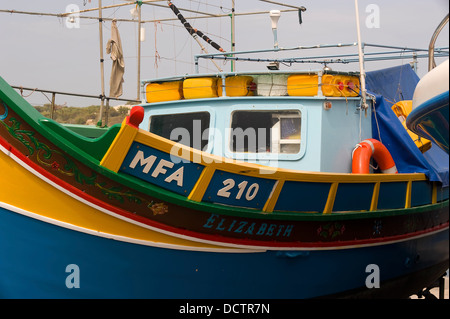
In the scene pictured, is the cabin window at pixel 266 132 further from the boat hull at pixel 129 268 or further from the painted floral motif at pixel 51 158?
the painted floral motif at pixel 51 158

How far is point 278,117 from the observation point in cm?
761

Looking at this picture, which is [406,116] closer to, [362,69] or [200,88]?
[362,69]

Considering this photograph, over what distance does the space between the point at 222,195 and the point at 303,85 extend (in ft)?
7.23

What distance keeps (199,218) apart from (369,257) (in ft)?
9.40

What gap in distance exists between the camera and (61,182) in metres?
5.43

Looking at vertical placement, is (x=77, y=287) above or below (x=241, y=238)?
below

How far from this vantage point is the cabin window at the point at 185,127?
26.2 feet

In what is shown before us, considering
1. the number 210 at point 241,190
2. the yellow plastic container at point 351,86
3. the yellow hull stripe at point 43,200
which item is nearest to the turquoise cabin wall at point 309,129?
the yellow plastic container at point 351,86

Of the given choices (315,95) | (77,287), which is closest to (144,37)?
(315,95)

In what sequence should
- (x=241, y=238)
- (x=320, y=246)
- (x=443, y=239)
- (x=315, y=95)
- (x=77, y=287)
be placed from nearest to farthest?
(x=77, y=287)
(x=241, y=238)
(x=320, y=246)
(x=315, y=95)
(x=443, y=239)

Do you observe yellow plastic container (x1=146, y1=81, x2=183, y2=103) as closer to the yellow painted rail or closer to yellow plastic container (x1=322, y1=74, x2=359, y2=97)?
yellow plastic container (x1=322, y1=74, x2=359, y2=97)

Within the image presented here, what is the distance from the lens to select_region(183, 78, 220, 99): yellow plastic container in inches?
311

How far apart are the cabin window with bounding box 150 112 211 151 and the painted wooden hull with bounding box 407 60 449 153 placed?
10.3ft

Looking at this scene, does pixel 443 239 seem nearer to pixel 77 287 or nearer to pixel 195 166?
pixel 195 166
